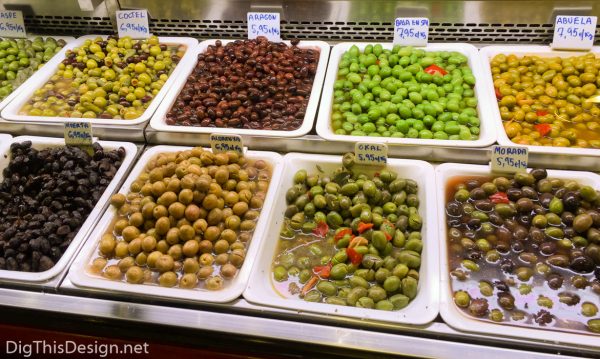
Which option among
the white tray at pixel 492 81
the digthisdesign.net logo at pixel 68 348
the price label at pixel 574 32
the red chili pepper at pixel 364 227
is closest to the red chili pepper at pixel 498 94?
the white tray at pixel 492 81

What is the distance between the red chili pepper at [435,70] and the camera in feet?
8.53

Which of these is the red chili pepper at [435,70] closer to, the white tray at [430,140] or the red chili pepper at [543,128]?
the white tray at [430,140]

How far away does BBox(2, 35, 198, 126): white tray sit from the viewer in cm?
250

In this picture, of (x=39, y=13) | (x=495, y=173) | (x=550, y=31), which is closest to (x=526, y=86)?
(x=550, y=31)

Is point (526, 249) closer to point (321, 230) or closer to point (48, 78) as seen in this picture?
point (321, 230)

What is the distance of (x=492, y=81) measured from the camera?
255 cm

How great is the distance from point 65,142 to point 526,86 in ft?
7.46

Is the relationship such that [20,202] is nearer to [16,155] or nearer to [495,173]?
[16,155]

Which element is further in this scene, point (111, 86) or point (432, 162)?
point (111, 86)

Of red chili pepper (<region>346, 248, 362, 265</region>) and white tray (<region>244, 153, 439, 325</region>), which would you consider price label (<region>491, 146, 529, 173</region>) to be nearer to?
white tray (<region>244, 153, 439, 325</region>)

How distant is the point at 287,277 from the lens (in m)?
1.86

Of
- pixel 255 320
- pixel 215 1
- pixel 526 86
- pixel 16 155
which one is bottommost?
pixel 255 320

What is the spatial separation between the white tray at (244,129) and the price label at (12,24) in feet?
3.74

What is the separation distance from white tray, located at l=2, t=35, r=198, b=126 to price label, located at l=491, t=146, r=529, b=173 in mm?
1630
